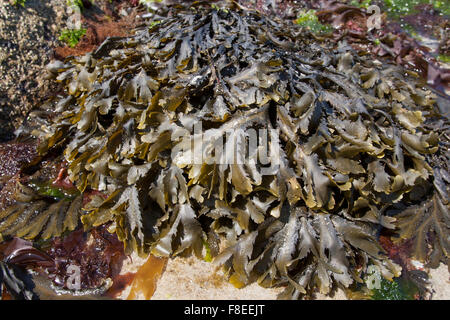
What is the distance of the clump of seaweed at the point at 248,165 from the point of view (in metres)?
1.80

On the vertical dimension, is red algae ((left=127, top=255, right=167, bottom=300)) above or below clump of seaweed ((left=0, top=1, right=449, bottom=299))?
below

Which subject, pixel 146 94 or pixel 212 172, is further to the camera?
pixel 146 94

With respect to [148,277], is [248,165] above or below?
above

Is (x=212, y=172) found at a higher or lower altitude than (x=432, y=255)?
higher

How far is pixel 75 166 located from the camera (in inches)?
83.3

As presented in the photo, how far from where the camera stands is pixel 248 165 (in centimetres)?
176

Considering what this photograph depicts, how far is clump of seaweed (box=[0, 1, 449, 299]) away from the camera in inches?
70.7

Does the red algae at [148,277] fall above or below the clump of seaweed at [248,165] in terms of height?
below
